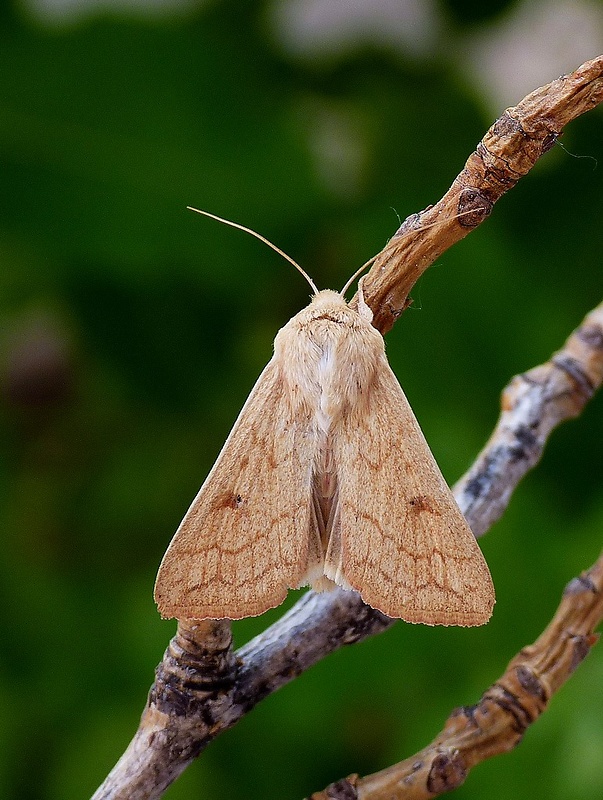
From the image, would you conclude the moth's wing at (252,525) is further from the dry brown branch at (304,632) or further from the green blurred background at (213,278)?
the green blurred background at (213,278)

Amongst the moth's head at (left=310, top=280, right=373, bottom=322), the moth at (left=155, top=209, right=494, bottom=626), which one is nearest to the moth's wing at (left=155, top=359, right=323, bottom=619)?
the moth at (left=155, top=209, right=494, bottom=626)

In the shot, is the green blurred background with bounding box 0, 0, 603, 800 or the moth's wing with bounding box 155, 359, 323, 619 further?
the green blurred background with bounding box 0, 0, 603, 800

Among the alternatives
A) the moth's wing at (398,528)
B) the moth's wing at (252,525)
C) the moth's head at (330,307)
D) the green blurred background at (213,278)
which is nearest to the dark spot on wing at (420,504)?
the moth's wing at (398,528)

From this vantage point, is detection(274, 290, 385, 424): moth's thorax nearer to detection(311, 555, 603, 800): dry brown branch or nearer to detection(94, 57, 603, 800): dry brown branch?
detection(94, 57, 603, 800): dry brown branch

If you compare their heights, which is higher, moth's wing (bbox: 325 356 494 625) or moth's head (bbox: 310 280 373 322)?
moth's head (bbox: 310 280 373 322)

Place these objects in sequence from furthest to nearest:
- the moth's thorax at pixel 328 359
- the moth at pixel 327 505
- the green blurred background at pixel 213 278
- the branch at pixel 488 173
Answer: the green blurred background at pixel 213 278, the moth's thorax at pixel 328 359, the moth at pixel 327 505, the branch at pixel 488 173

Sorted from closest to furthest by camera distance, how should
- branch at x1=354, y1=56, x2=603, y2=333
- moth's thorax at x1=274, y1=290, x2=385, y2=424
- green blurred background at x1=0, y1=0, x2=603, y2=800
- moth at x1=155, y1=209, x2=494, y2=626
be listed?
branch at x1=354, y1=56, x2=603, y2=333 → moth at x1=155, y1=209, x2=494, y2=626 → moth's thorax at x1=274, y1=290, x2=385, y2=424 → green blurred background at x1=0, y1=0, x2=603, y2=800

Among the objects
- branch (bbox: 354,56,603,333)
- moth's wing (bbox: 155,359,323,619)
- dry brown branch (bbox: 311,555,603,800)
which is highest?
branch (bbox: 354,56,603,333)

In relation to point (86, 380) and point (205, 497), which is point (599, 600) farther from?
point (86, 380)
